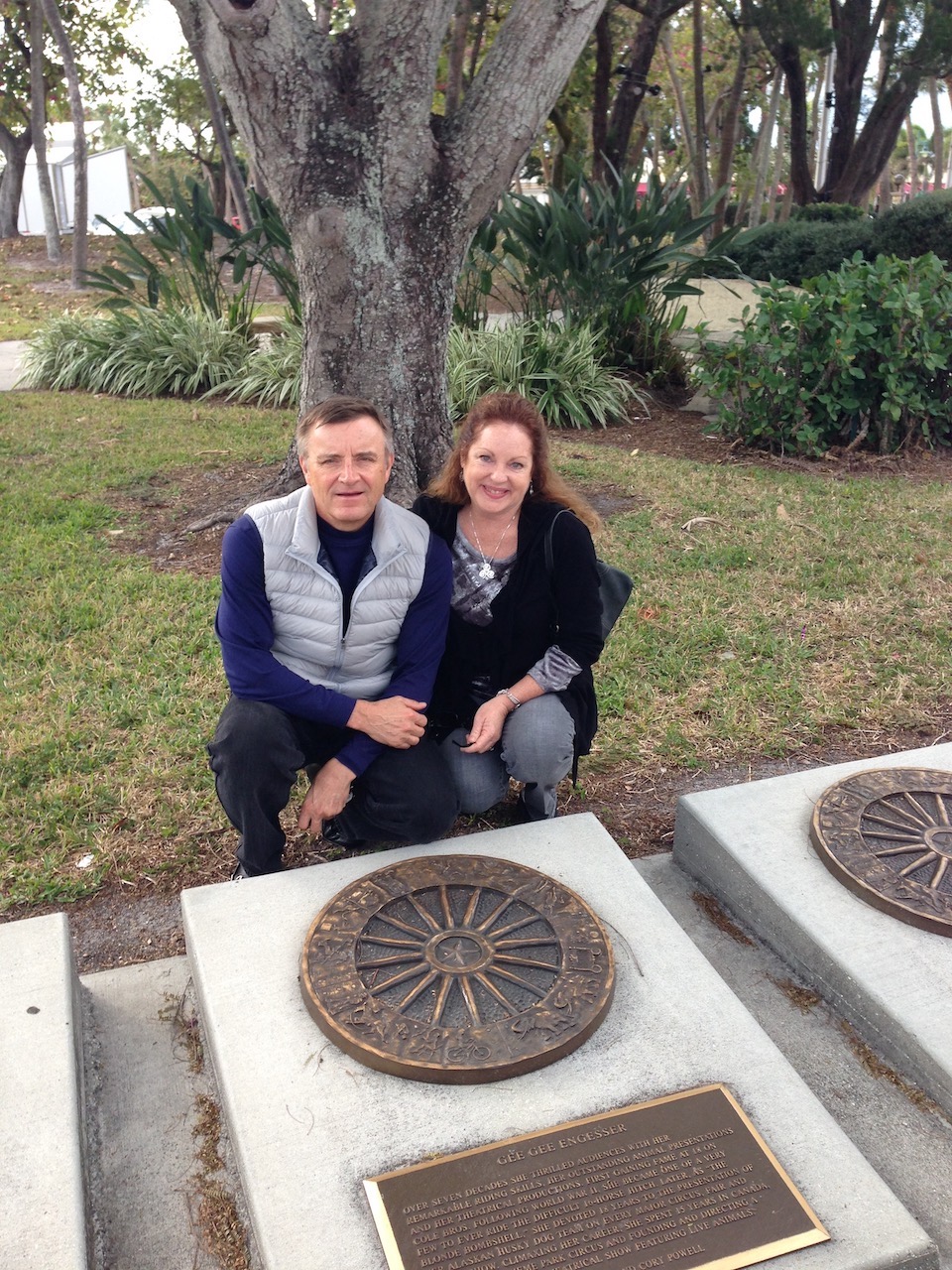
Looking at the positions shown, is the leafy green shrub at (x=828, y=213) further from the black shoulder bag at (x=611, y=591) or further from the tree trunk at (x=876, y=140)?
the black shoulder bag at (x=611, y=591)

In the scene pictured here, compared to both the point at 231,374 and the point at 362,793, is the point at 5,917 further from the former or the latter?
the point at 231,374

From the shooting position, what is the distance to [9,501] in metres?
5.93

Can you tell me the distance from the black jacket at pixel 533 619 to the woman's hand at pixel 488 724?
0.13 meters

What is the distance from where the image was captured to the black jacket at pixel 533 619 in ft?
9.23

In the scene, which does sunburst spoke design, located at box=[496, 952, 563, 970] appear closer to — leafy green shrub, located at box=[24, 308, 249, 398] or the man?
the man

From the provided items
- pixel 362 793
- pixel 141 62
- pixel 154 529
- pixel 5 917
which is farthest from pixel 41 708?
pixel 141 62

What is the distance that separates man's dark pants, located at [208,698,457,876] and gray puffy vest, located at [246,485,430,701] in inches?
6.5

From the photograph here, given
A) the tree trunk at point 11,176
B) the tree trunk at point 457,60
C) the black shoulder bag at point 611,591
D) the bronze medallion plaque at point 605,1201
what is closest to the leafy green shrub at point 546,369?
the tree trunk at point 457,60

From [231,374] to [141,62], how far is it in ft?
57.8

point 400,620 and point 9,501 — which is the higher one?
point 400,620

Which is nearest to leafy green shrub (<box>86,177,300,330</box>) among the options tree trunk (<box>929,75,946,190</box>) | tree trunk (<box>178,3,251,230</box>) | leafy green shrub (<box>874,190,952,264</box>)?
tree trunk (<box>178,3,251,230</box>)

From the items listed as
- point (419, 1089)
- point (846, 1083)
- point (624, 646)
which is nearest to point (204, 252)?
point (624, 646)

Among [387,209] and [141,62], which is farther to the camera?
[141,62]

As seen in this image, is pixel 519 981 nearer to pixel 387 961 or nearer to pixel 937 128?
pixel 387 961
